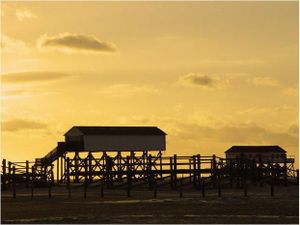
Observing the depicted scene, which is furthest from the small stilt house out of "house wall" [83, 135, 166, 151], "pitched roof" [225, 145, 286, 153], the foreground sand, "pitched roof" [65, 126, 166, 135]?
the foreground sand

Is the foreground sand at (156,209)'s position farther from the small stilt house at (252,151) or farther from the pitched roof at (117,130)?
the small stilt house at (252,151)

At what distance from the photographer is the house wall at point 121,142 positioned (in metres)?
75.3

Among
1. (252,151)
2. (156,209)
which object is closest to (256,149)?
(252,151)

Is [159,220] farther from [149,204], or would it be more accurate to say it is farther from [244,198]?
[244,198]

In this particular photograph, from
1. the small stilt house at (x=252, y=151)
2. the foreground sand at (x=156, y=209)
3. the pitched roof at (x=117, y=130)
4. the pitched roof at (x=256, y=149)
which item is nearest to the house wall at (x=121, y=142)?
the pitched roof at (x=117, y=130)

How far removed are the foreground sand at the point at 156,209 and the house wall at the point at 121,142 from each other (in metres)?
23.5

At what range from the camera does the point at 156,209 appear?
132ft

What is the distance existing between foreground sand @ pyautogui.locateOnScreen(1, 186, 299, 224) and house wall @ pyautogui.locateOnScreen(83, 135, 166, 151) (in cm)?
2349

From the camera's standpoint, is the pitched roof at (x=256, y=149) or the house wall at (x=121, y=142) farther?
the pitched roof at (x=256, y=149)

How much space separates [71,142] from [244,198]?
31042mm

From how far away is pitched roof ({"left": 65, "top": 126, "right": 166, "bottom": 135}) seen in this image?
249ft

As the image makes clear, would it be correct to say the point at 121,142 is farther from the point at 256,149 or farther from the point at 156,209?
the point at 156,209

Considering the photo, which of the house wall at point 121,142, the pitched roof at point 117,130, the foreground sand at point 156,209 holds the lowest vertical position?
the foreground sand at point 156,209

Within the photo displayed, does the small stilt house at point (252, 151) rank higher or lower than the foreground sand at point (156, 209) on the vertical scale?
higher
